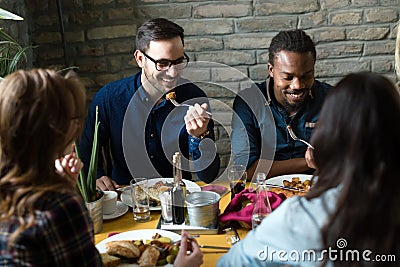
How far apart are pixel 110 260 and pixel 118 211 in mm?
382

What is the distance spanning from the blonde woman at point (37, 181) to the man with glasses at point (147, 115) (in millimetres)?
1052

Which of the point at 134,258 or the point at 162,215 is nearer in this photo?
the point at 134,258

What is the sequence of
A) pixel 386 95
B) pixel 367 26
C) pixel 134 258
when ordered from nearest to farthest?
pixel 386 95 → pixel 134 258 → pixel 367 26

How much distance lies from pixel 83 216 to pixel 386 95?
0.67 m

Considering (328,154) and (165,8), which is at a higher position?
(165,8)

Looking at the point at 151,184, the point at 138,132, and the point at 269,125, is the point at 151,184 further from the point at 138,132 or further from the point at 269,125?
the point at 269,125

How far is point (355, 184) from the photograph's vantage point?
3.18ft

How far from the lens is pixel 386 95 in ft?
3.15

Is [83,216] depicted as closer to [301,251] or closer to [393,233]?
[301,251]

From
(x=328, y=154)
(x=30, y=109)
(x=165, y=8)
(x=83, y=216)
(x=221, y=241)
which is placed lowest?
(x=221, y=241)

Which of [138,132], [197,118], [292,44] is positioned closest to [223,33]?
[292,44]

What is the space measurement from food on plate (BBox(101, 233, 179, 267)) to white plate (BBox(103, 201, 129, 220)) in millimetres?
258

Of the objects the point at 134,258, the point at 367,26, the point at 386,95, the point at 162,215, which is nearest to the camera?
the point at 386,95

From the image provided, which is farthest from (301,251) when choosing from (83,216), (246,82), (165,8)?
(165,8)
